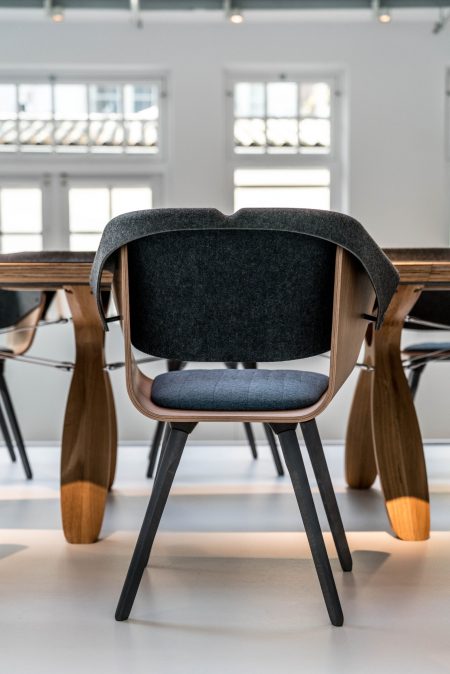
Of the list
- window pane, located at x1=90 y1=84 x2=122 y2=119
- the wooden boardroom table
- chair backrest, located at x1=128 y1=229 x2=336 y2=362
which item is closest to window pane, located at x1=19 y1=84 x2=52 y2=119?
window pane, located at x1=90 y1=84 x2=122 y2=119

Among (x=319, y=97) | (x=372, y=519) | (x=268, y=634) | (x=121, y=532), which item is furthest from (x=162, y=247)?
(x=319, y=97)

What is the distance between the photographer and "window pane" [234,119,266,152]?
5.28 meters

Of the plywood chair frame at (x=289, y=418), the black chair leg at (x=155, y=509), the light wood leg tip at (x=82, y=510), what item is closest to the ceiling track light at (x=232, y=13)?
the light wood leg tip at (x=82, y=510)

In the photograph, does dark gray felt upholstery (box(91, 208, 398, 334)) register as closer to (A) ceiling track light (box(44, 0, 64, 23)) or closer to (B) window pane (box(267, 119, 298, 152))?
(A) ceiling track light (box(44, 0, 64, 23))

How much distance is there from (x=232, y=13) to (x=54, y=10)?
101cm

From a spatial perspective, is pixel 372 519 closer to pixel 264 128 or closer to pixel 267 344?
pixel 267 344

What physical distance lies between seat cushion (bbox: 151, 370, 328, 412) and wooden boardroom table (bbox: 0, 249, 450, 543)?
23.4 inches

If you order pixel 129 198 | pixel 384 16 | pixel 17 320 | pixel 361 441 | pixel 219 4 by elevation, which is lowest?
pixel 361 441

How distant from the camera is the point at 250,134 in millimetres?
5293

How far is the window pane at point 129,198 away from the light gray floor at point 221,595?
2697 millimetres

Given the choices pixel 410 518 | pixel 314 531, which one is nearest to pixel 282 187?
pixel 410 518

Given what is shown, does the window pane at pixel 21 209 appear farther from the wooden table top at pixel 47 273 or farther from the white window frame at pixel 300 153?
the wooden table top at pixel 47 273

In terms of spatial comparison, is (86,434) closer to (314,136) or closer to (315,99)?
(314,136)

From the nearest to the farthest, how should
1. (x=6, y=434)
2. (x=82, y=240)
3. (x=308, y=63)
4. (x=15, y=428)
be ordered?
1. (x=15, y=428)
2. (x=6, y=434)
3. (x=308, y=63)
4. (x=82, y=240)
